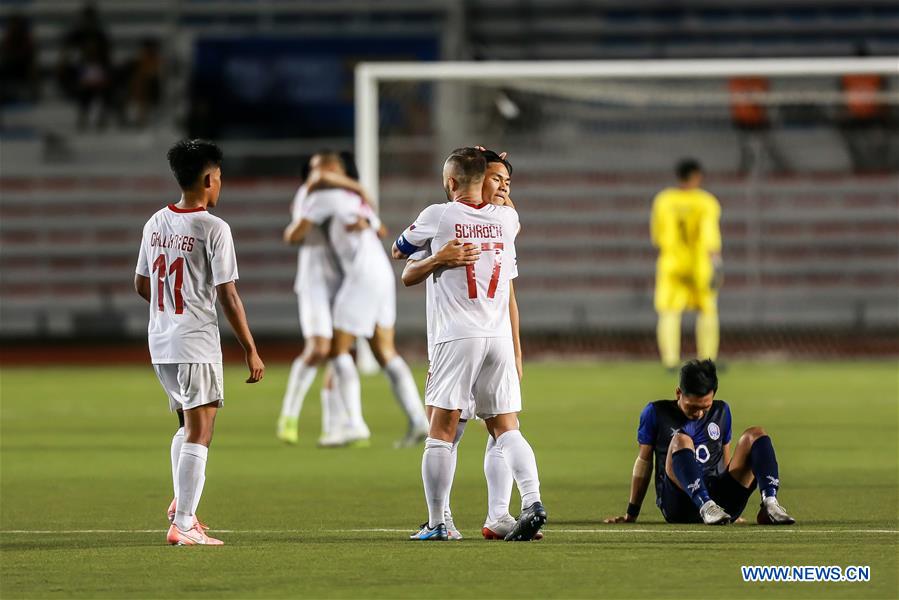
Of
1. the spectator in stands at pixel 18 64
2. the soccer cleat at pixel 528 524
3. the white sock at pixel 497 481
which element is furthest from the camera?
the spectator in stands at pixel 18 64

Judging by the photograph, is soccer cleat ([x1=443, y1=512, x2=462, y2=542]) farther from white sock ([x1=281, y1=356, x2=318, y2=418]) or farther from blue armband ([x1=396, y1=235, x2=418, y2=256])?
white sock ([x1=281, y1=356, x2=318, y2=418])

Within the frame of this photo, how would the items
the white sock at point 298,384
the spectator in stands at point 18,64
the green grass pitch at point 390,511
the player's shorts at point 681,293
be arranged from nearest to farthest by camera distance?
the green grass pitch at point 390,511 < the white sock at point 298,384 < the player's shorts at point 681,293 < the spectator in stands at point 18,64

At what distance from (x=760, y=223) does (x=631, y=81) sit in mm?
3271

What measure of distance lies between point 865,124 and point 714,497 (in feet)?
63.7

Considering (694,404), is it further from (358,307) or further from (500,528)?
(358,307)

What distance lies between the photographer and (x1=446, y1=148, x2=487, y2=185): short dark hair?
774 centimetres

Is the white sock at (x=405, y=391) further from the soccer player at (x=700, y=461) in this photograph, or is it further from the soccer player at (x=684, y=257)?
the soccer player at (x=684, y=257)

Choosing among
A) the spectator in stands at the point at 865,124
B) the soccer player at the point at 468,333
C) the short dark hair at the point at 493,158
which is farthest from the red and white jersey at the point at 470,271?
the spectator in stands at the point at 865,124

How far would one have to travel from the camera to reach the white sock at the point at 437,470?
771cm

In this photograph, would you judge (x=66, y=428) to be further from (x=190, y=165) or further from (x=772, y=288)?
(x=772, y=288)

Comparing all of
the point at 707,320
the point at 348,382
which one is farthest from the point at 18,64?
the point at 348,382

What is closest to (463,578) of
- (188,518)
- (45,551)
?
(188,518)

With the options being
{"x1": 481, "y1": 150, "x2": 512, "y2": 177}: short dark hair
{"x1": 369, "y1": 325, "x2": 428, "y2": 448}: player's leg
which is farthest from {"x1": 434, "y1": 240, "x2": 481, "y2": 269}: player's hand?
{"x1": 369, "y1": 325, "x2": 428, "y2": 448}: player's leg

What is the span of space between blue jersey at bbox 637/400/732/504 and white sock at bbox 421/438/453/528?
1072mm
